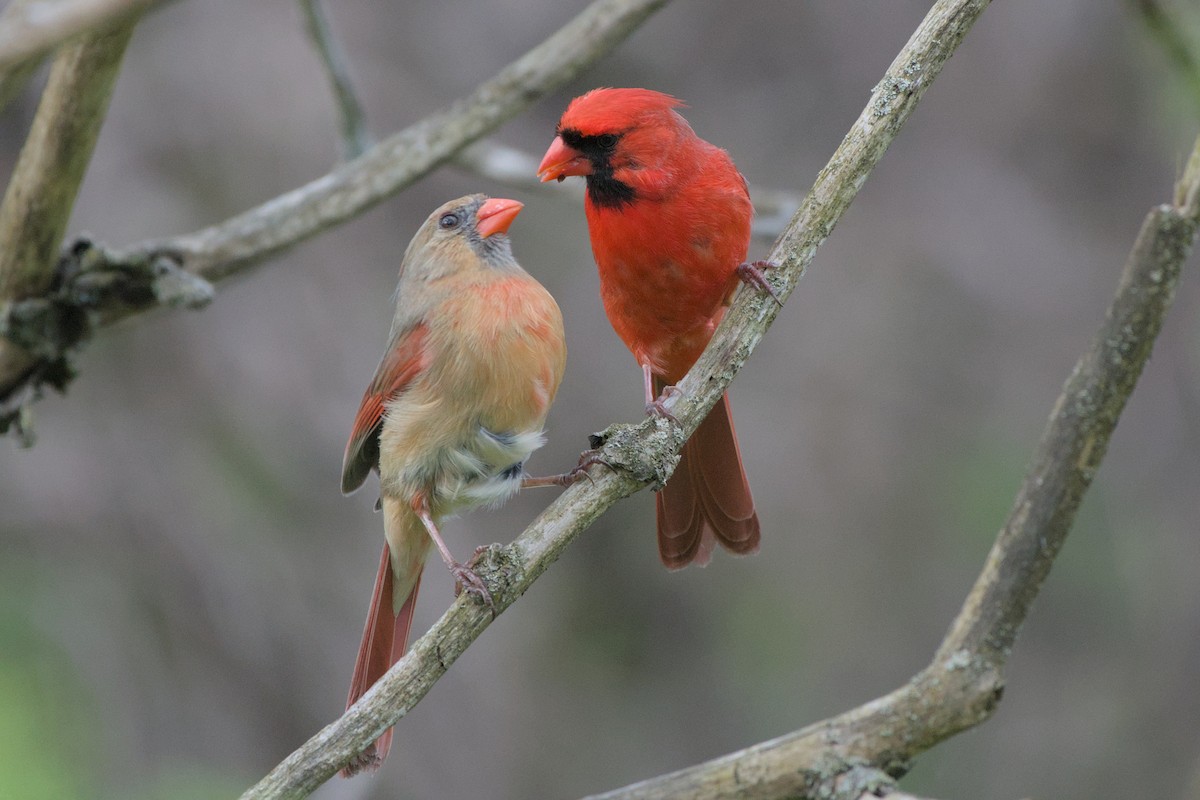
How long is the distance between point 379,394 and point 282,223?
0.60 meters

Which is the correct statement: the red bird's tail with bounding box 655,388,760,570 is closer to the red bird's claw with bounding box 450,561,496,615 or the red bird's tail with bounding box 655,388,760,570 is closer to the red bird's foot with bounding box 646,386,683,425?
the red bird's foot with bounding box 646,386,683,425

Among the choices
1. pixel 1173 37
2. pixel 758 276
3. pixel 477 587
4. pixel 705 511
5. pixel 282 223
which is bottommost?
pixel 477 587

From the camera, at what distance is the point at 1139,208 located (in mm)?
6141

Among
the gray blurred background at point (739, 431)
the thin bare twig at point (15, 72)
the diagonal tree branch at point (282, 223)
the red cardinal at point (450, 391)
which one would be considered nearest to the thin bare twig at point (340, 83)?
the diagonal tree branch at point (282, 223)

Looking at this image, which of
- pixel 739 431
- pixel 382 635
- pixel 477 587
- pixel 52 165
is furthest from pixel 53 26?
pixel 739 431

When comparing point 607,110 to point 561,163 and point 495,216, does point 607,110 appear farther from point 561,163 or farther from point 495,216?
point 495,216

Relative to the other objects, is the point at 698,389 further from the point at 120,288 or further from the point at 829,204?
the point at 120,288

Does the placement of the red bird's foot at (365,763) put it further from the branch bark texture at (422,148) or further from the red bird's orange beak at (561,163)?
the branch bark texture at (422,148)

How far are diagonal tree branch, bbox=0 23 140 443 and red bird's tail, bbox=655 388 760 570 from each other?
153 cm

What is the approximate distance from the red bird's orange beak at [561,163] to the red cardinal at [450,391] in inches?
7.6

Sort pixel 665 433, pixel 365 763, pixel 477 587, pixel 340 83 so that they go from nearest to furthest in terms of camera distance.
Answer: pixel 477 587 → pixel 665 433 → pixel 365 763 → pixel 340 83

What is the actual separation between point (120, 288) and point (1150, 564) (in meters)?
4.45

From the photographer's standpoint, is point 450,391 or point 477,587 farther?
point 450,391

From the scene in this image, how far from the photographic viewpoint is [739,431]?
5.90 m
